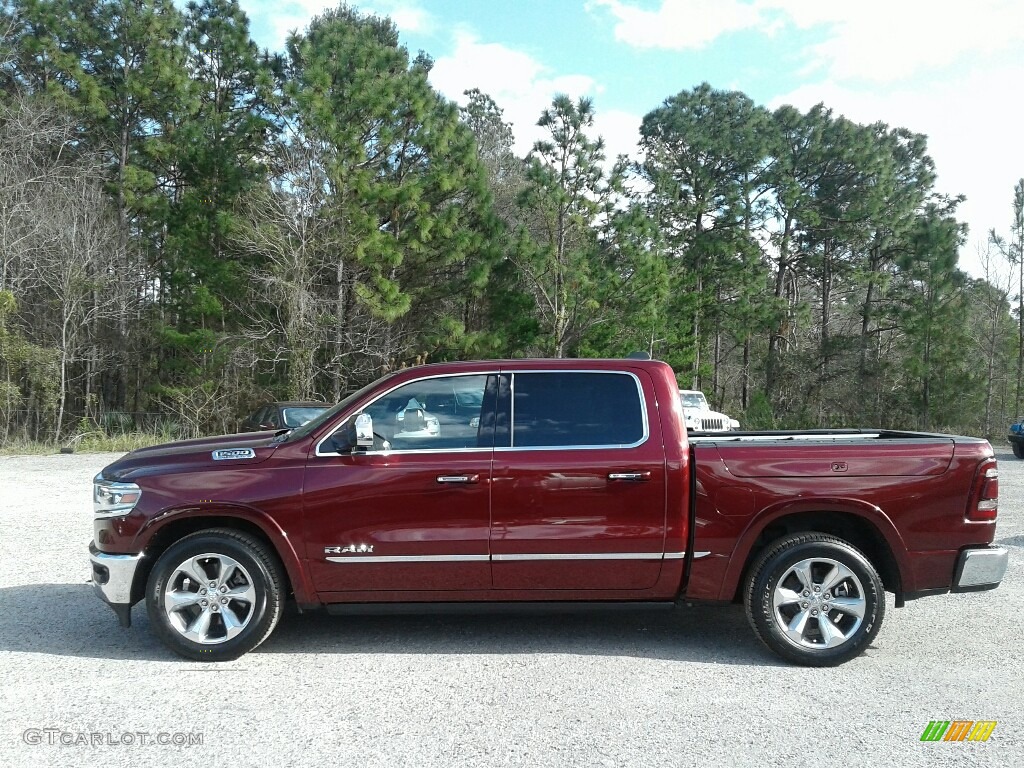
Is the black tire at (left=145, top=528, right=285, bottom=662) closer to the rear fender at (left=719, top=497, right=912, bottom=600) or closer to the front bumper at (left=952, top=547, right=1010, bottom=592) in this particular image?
the rear fender at (left=719, top=497, right=912, bottom=600)

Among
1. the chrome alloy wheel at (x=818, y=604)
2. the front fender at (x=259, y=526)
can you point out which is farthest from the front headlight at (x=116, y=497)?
the chrome alloy wheel at (x=818, y=604)

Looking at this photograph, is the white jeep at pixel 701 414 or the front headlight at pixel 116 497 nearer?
the front headlight at pixel 116 497

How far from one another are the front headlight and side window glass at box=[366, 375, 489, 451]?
1501mm

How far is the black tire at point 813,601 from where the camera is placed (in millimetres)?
4848

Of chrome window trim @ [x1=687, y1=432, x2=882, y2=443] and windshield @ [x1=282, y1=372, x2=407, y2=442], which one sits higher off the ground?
windshield @ [x1=282, y1=372, x2=407, y2=442]

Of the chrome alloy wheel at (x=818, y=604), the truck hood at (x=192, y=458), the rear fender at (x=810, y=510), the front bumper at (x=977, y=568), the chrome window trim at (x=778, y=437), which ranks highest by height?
the chrome window trim at (x=778, y=437)

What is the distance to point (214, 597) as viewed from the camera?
4922mm

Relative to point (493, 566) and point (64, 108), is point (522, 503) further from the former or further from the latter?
point (64, 108)

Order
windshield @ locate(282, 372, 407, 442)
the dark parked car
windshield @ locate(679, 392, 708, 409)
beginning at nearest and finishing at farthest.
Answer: windshield @ locate(282, 372, 407, 442), the dark parked car, windshield @ locate(679, 392, 708, 409)

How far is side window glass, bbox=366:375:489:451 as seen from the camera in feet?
16.5

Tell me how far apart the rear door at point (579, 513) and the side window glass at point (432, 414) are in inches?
9.7

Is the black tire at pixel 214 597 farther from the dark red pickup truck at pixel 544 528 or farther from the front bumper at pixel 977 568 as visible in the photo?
the front bumper at pixel 977 568

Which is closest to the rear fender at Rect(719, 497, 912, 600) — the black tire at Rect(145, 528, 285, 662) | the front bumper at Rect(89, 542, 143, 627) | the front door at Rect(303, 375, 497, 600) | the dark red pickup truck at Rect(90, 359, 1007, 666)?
the dark red pickup truck at Rect(90, 359, 1007, 666)

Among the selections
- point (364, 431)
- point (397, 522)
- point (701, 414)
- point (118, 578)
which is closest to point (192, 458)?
point (118, 578)
